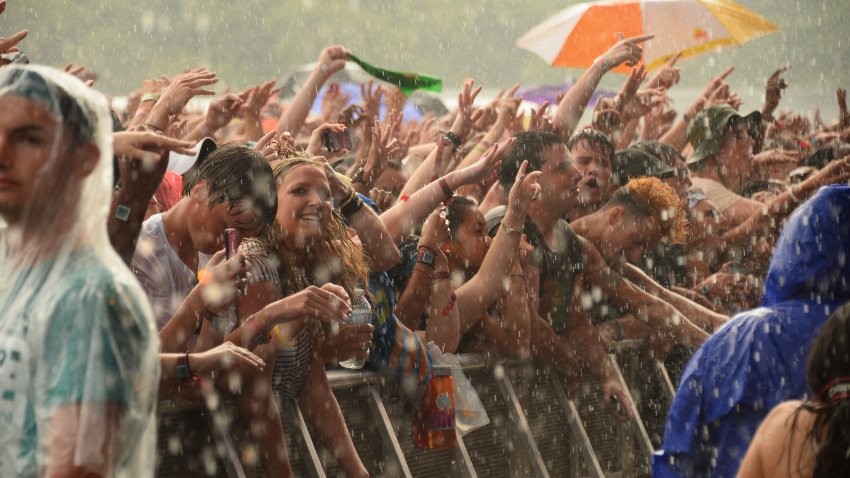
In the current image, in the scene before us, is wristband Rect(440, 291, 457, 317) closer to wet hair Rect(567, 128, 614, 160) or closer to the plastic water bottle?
the plastic water bottle

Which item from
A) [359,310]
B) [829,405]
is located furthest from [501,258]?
[829,405]

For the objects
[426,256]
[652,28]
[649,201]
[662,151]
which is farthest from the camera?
[652,28]

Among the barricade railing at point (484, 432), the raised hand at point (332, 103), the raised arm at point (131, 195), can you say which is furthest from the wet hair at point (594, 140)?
the raised arm at point (131, 195)

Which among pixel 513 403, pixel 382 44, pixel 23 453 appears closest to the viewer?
pixel 23 453

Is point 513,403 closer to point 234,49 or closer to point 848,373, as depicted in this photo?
point 848,373

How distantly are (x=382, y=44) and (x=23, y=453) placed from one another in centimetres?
3187

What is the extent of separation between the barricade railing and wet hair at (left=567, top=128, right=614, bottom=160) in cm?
120

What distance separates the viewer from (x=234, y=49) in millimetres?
32125

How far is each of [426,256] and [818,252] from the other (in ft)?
8.00

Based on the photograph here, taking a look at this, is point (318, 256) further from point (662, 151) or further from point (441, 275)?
point (662, 151)

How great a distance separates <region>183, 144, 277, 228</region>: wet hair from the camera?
5.26 m

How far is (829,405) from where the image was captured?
3.34 metres

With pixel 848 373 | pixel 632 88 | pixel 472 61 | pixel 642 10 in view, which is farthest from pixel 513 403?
pixel 472 61

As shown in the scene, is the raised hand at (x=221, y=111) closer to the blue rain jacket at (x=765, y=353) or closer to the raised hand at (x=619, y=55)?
the raised hand at (x=619, y=55)
